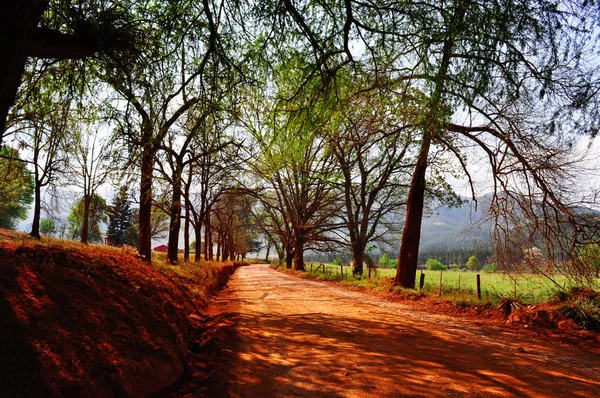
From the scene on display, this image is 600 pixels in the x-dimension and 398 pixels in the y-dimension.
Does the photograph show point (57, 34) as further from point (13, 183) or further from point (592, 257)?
point (13, 183)

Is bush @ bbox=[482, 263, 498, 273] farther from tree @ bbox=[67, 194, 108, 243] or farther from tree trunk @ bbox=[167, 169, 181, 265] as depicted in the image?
tree @ bbox=[67, 194, 108, 243]

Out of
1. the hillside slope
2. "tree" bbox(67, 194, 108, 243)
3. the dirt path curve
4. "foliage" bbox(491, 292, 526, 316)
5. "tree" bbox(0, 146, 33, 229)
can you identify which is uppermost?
"tree" bbox(0, 146, 33, 229)

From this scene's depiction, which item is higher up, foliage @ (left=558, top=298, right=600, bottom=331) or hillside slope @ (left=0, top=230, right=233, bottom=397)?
hillside slope @ (left=0, top=230, right=233, bottom=397)

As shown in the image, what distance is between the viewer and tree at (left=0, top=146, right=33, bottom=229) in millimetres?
13891

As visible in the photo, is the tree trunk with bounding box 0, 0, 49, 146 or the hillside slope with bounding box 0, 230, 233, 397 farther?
the tree trunk with bounding box 0, 0, 49, 146

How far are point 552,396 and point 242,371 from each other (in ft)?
11.2

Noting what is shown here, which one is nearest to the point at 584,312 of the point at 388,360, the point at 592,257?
the point at 592,257

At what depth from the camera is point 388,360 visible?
4.55 m

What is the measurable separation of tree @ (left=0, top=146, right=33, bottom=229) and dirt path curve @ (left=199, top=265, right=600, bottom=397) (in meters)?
6.24

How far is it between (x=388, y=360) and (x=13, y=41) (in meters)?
5.56

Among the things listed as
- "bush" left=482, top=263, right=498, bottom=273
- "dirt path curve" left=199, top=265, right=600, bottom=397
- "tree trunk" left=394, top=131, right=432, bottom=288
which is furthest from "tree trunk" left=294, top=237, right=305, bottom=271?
"dirt path curve" left=199, top=265, right=600, bottom=397

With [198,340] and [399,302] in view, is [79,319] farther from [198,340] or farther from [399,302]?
[399,302]

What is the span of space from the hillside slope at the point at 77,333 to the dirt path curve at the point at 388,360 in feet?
2.66

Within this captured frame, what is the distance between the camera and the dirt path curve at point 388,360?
11.9 ft
